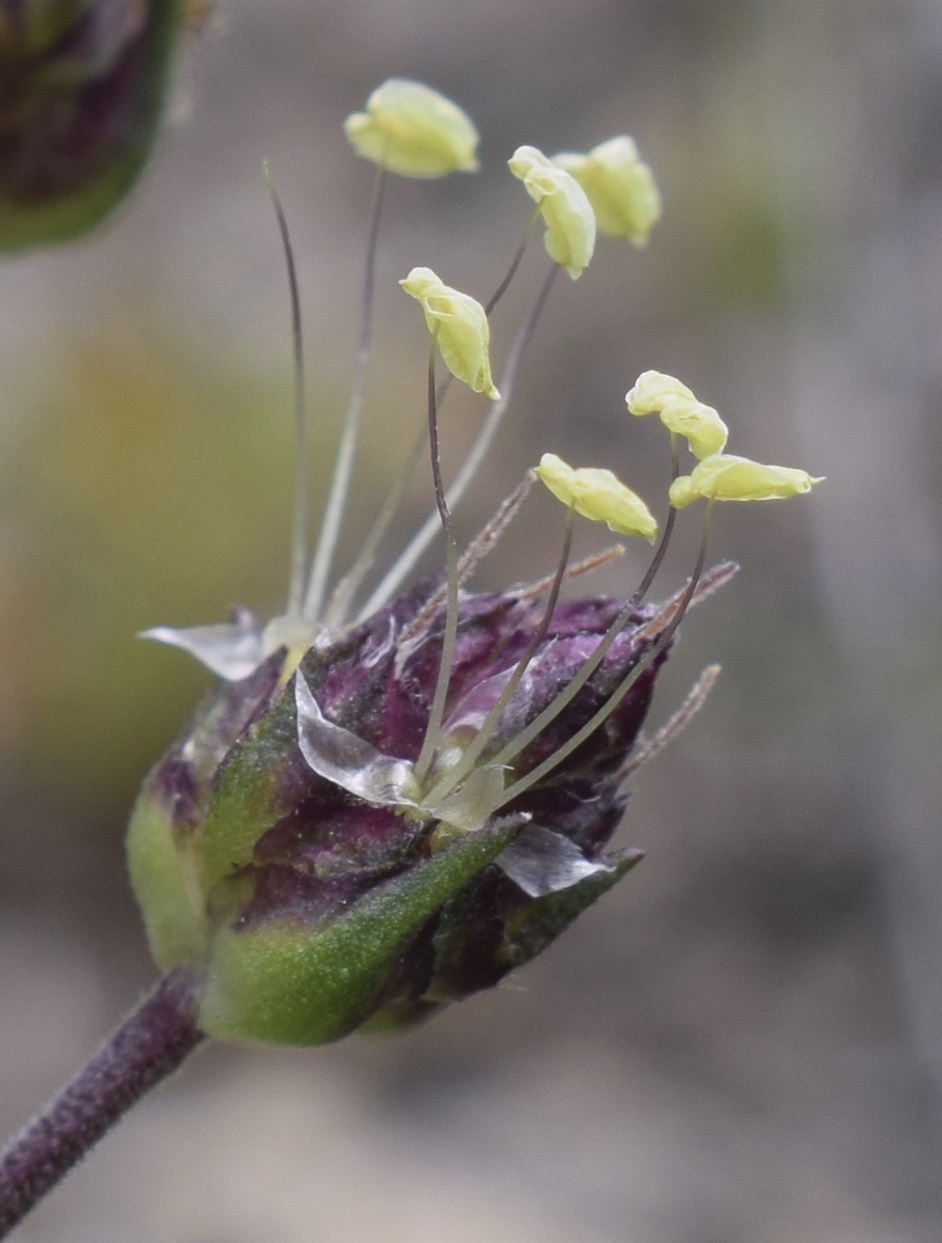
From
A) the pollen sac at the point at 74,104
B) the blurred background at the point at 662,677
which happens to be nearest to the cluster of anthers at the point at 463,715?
the pollen sac at the point at 74,104

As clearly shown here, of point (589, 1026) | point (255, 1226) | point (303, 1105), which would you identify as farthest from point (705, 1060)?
point (255, 1226)

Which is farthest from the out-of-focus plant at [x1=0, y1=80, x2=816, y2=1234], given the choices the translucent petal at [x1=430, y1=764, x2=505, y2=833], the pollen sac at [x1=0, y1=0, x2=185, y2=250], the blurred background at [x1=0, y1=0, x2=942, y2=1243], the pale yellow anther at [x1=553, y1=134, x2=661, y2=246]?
the blurred background at [x1=0, y1=0, x2=942, y2=1243]

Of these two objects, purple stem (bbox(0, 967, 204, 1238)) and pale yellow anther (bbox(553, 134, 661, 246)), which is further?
pale yellow anther (bbox(553, 134, 661, 246))

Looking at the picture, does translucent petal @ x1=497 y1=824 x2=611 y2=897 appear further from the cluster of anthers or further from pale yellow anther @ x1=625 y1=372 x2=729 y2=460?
pale yellow anther @ x1=625 y1=372 x2=729 y2=460

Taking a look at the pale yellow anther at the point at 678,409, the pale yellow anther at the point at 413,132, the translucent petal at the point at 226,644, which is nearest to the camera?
the pale yellow anther at the point at 678,409

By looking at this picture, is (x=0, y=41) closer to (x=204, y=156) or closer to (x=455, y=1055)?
(x=455, y=1055)

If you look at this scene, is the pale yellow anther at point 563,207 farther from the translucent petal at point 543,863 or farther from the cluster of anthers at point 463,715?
the translucent petal at point 543,863
